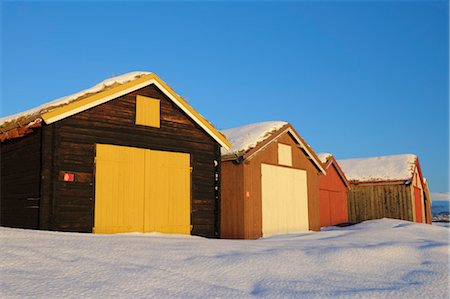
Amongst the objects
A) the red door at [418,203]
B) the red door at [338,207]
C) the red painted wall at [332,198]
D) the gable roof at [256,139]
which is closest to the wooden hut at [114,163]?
the gable roof at [256,139]

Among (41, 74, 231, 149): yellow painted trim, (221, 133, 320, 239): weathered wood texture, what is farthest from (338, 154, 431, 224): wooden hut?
(41, 74, 231, 149): yellow painted trim

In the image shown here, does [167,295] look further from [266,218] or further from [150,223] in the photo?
[266,218]

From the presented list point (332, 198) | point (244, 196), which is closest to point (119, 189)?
point (244, 196)

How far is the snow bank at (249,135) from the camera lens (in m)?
17.3

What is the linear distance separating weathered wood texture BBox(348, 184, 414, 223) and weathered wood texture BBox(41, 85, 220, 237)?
16.4 metres

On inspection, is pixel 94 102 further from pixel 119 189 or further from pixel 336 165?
pixel 336 165

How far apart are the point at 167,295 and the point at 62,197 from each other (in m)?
7.64

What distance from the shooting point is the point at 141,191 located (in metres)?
13.0

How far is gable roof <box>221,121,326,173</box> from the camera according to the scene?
17172 millimetres

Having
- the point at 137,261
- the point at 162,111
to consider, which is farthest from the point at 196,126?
the point at 137,261

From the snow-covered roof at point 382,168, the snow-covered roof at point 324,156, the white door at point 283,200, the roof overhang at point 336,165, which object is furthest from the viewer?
the snow-covered roof at point 382,168

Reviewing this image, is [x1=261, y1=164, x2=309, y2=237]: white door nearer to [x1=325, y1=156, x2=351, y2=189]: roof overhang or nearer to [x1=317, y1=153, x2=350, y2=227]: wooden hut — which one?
[x1=317, y1=153, x2=350, y2=227]: wooden hut

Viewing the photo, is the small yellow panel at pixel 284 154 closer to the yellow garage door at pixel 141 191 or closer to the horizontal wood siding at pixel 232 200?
the horizontal wood siding at pixel 232 200

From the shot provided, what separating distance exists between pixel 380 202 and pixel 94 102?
20.9 meters
